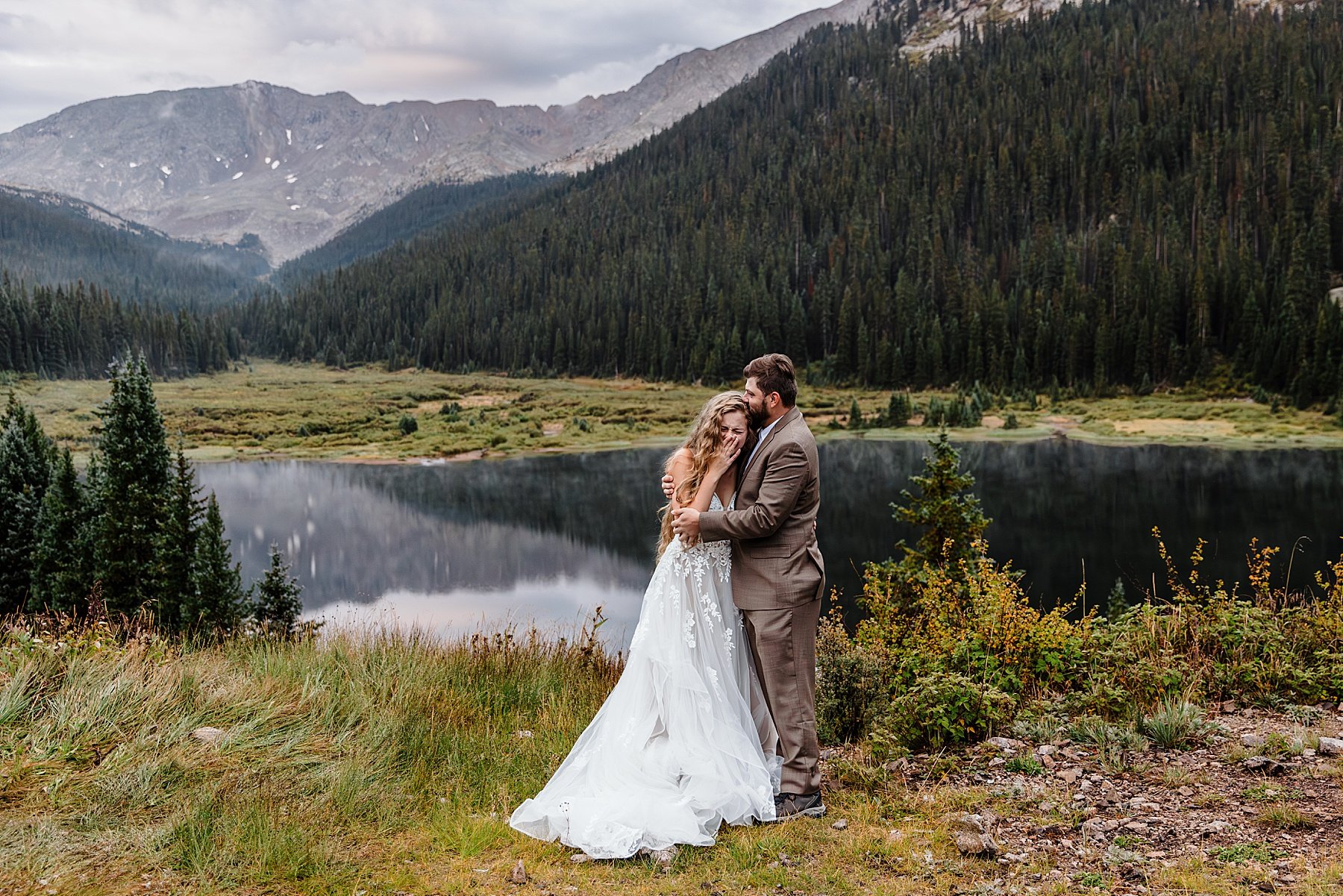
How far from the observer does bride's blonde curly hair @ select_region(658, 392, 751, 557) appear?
5090 mm

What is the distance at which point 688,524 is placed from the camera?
494 cm

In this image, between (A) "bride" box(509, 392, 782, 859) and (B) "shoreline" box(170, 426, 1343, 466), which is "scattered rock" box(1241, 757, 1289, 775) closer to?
(A) "bride" box(509, 392, 782, 859)

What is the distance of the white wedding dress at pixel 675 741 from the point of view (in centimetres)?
462

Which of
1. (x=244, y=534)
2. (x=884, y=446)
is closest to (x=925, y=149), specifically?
(x=884, y=446)

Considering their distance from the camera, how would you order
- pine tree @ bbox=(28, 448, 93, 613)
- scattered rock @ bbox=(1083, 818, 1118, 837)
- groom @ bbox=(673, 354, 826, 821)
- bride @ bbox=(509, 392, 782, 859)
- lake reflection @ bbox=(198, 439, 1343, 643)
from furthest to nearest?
lake reflection @ bbox=(198, 439, 1343, 643) < pine tree @ bbox=(28, 448, 93, 613) < groom @ bbox=(673, 354, 826, 821) < bride @ bbox=(509, 392, 782, 859) < scattered rock @ bbox=(1083, 818, 1118, 837)

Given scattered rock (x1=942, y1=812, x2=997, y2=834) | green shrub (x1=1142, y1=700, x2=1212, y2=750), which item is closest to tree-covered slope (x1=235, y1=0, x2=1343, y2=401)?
green shrub (x1=1142, y1=700, x2=1212, y2=750)

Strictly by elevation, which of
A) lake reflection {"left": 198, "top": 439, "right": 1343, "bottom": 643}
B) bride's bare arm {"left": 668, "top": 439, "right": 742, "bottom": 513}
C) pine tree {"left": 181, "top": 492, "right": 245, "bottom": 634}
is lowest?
lake reflection {"left": 198, "top": 439, "right": 1343, "bottom": 643}

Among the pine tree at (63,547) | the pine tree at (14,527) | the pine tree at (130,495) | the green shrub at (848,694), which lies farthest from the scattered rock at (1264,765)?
the pine tree at (14,527)

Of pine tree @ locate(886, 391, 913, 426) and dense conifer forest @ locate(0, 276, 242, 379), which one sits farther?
dense conifer forest @ locate(0, 276, 242, 379)

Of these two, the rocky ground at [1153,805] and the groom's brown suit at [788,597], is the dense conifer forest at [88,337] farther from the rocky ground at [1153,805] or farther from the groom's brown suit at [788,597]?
the rocky ground at [1153,805]

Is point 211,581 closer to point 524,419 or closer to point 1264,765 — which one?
point 1264,765

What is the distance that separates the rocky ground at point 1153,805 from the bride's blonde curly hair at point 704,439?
2.19m

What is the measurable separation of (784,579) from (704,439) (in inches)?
38.0

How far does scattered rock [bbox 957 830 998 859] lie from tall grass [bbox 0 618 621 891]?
2.52 metres
